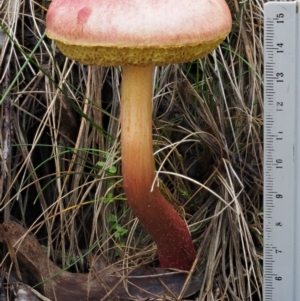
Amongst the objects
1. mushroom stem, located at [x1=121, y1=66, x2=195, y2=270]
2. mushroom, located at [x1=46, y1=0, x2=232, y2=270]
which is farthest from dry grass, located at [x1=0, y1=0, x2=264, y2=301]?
mushroom, located at [x1=46, y1=0, x2=232, y2=270]

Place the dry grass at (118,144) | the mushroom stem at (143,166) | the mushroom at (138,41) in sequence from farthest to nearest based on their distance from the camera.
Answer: the dry grass at (118,144)
the mushroom stem at (143,166)
the mushroom at (138,41)

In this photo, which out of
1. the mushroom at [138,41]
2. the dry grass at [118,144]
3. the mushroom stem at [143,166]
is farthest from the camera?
the dry grass at [118,144]

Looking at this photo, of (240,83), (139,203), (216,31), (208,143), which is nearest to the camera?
(216,31)

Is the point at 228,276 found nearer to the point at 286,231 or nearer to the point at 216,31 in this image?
the point at 286,231

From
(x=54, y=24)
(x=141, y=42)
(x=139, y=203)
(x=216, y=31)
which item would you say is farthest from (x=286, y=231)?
(x=54, y=24)

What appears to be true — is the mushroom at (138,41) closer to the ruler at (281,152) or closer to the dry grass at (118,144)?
the ruler at (281,152)

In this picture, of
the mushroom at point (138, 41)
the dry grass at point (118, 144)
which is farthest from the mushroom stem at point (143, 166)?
the dry grass at point (118, 144)
